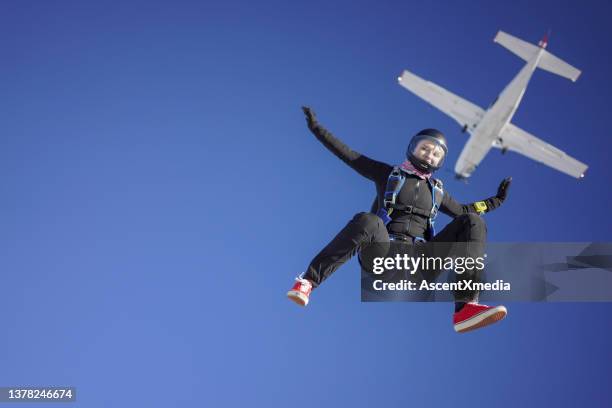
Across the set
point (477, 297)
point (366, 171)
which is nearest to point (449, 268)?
point (477, 297)

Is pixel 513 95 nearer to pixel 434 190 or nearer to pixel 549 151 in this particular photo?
pixel 549 151

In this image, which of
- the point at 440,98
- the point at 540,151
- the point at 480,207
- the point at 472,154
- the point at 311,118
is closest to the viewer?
the point at 311,118

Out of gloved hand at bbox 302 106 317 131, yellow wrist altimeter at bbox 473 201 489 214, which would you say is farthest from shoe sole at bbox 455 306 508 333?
gloved hand at bbox 302 106 317 131

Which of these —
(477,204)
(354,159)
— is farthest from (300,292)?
(477,204)

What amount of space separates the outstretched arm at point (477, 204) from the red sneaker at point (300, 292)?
2.56 meters

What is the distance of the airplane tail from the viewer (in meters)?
36.3

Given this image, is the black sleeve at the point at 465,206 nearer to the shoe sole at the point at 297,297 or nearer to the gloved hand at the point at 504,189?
the gloved hand at the point at 504,189

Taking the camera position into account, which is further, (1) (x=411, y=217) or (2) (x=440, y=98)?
(2) (x=440, y=98)

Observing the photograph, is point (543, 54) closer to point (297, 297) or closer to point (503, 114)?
point (503, 114)

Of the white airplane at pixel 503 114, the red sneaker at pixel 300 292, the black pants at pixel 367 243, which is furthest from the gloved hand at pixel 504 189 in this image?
the white airplane at pixel 503 114

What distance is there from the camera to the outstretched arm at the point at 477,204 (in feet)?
28.8

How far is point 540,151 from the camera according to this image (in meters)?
38.8

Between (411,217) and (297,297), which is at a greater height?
(411,217)

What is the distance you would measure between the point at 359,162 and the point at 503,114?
1130 inches
